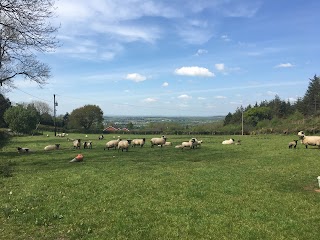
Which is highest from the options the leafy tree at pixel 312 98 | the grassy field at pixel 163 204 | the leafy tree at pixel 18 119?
the leafy tree at pixel 312 98

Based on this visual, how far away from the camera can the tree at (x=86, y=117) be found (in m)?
134

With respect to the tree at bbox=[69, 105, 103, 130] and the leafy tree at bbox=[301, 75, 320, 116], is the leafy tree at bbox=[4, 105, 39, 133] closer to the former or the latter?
the tree at bbox=[69, 105, 103, 130]

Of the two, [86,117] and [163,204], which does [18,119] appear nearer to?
[86,117]

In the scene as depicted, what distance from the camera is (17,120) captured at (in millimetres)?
90812

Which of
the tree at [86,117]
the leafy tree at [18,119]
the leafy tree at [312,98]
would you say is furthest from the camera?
the tree at [86,117]

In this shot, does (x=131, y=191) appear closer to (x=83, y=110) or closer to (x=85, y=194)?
(x=85, y=194)

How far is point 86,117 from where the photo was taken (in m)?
135

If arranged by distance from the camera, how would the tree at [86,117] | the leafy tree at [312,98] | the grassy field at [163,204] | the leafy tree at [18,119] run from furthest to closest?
the tree at [86,117]
the leafy tree at [312,98]
the leafy tree at [18,119]
the grassy field at [163,204]

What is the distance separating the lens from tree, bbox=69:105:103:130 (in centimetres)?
13388

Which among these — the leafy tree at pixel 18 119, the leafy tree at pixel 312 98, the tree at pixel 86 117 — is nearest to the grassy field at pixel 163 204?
the leafy tree at pixel 18 119

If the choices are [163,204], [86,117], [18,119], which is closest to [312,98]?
[86,117]

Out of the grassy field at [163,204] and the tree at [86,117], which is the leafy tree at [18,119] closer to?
the tree at [86,117]

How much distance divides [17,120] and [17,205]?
8446 cm

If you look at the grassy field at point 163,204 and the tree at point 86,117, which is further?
the tree at point 86,117
